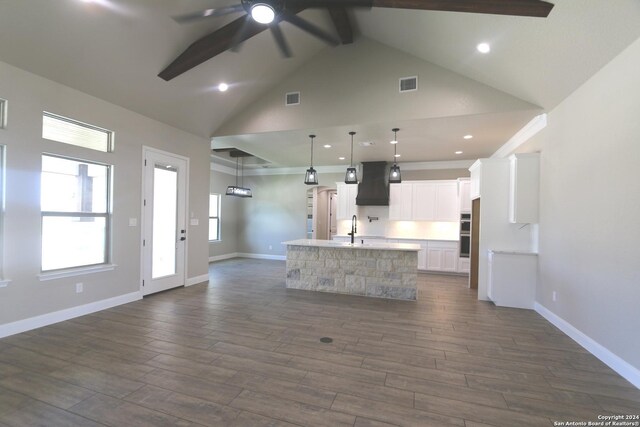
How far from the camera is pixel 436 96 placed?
14.5ft

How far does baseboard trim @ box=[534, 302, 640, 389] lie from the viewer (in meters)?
2.47

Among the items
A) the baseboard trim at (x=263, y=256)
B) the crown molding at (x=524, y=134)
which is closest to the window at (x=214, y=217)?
the baseboard trim at (x=263, y=256)

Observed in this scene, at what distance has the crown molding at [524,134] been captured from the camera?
4327 mm

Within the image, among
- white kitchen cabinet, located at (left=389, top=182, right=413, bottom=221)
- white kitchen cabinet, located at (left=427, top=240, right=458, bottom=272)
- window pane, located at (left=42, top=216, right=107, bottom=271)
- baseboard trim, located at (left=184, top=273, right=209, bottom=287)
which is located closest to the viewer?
window pane, located at (left=42, top=216, right=107, bottom=271)

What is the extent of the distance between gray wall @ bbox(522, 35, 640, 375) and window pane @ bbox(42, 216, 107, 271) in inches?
239

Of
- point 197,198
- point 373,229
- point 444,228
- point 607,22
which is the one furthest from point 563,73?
point 197,198

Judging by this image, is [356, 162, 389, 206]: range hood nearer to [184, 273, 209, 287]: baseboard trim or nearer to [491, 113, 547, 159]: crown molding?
[491, 113, 547, 159]: crown molding

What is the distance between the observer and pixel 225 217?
31.1 ft

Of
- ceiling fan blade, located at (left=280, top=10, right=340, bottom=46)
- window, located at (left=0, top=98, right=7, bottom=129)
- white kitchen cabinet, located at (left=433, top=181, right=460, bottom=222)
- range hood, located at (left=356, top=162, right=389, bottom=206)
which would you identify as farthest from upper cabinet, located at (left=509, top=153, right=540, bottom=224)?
window, located at (left=0, top=98, right=7, bottom=129)

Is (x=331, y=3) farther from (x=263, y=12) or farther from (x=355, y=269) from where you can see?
(x=355, y=269)

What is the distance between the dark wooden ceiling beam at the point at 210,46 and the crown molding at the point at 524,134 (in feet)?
12.4

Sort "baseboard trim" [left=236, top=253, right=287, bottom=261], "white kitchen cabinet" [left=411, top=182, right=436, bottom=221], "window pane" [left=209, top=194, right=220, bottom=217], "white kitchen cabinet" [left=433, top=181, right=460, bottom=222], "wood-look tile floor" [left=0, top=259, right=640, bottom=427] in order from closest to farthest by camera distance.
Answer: "wood-look tile floor" [left=0, top=259, right=640, bottom=427]
"white kitchen cabinet" [left=433, top=181, right=460, bottom=222]
"white kitchen cabinet" [left=411, top=182, right=436, bottom=221]
"window pane" [left=209, top=194, right=220, bottom=217]
"baseboard trim" [left=236, top=253, right=287, bottom=261]

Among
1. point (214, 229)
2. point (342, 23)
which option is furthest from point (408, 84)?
point (214, 229)

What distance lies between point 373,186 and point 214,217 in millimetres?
5018
